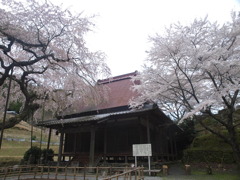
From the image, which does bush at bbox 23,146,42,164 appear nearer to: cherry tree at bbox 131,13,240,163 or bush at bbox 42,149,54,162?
bush at bbox 42,149,54,162

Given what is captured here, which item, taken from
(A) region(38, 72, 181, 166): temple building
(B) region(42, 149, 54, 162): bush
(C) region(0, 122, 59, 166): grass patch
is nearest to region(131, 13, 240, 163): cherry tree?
(A) region(38, 72, 181, 166): temple building

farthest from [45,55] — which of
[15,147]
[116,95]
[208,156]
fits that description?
[15,147]

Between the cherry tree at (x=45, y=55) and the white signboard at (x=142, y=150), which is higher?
the cherry tree at (x=45, y=55)

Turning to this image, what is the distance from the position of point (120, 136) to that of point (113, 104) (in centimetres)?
267

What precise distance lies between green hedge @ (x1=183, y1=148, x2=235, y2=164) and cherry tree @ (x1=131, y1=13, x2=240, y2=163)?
3.19 metres

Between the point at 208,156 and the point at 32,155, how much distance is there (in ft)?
44.6

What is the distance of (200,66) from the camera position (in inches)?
366

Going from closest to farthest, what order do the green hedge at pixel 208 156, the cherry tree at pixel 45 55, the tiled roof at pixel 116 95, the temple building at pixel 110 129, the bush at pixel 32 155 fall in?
the cherry tree at pixel 45 55
the temple building at pixel 110 129
the green hedge at pixel 208 156
the bush at pixel 32 155
the tiled roof at pixel 116 95

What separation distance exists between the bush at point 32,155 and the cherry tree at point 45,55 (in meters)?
4.89

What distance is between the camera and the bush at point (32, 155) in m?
13.8

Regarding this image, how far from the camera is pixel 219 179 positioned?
28.3 ft

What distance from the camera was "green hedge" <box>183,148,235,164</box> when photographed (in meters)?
12.4

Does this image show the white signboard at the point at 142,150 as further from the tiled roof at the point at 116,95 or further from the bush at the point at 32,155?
the bush at the point at 32,155

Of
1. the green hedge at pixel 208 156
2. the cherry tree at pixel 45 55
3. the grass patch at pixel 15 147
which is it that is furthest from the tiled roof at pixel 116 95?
the grass patch at pixel 15 147
